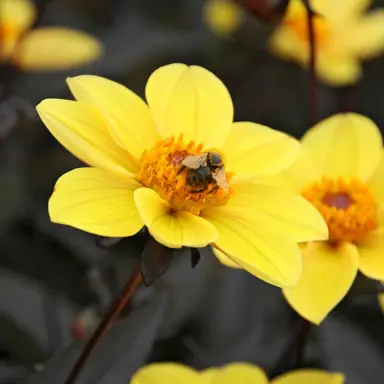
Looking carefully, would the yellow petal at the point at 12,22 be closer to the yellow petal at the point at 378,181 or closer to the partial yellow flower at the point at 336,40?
the partial yellow flower at the point at 336,40

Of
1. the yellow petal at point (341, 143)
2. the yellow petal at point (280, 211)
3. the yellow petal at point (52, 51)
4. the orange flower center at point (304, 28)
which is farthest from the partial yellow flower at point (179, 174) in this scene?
the orange flower center at point (304, 28)

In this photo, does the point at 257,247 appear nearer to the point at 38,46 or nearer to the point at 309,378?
the point at 309,378

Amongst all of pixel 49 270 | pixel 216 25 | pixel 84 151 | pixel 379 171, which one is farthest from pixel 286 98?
pixel 84 151

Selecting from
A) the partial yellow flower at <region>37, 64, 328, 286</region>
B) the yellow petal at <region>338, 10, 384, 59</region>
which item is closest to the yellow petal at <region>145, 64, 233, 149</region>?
the partial yellow flower at <region>37, 64, 328, 286</region>

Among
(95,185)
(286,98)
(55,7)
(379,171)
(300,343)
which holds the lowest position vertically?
(286,98)

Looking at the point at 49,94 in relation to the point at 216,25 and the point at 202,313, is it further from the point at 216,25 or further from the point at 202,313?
the point at 202,313

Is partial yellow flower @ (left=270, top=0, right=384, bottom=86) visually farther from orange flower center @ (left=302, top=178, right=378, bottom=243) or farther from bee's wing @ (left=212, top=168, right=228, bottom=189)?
bee's wing @ (left=212, top=168, right=228, bottom=189)

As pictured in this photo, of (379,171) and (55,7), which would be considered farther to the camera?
(55,7)
